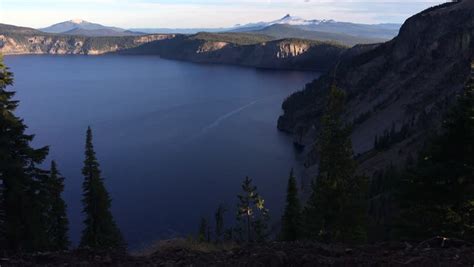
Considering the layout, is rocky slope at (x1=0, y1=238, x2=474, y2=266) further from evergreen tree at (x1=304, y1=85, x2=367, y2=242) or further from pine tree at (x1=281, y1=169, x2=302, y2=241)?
pine tree at (x1=281, y1=169, x2=302, y2=241)

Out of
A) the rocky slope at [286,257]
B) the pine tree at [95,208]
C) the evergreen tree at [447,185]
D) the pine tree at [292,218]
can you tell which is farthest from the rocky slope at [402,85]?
the rocky slope at [286,257]

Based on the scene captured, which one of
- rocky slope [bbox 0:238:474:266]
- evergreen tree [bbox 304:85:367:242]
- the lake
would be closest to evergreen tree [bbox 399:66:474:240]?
evergreen tree [bbox 304:85:367:242]

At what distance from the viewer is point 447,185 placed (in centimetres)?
1750

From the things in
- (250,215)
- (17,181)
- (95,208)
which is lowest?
(250,215)

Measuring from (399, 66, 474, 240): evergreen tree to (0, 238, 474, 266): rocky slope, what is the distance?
5325 mm

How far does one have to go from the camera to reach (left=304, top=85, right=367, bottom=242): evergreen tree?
76.6ft

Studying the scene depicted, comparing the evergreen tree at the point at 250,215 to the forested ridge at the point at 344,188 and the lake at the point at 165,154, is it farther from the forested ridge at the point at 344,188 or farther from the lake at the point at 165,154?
the forested ridge at the point at 344,188

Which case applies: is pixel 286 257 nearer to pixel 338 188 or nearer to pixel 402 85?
pixel 338 188

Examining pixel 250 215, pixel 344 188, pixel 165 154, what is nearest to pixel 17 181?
pixel 344 188

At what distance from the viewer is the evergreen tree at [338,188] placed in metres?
23.4

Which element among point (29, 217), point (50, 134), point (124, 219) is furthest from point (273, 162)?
point (29, 217)

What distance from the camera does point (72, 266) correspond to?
10.7m

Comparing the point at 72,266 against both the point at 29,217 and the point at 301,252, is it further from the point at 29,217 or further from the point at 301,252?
the point at 29,217

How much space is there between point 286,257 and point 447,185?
9427mm
